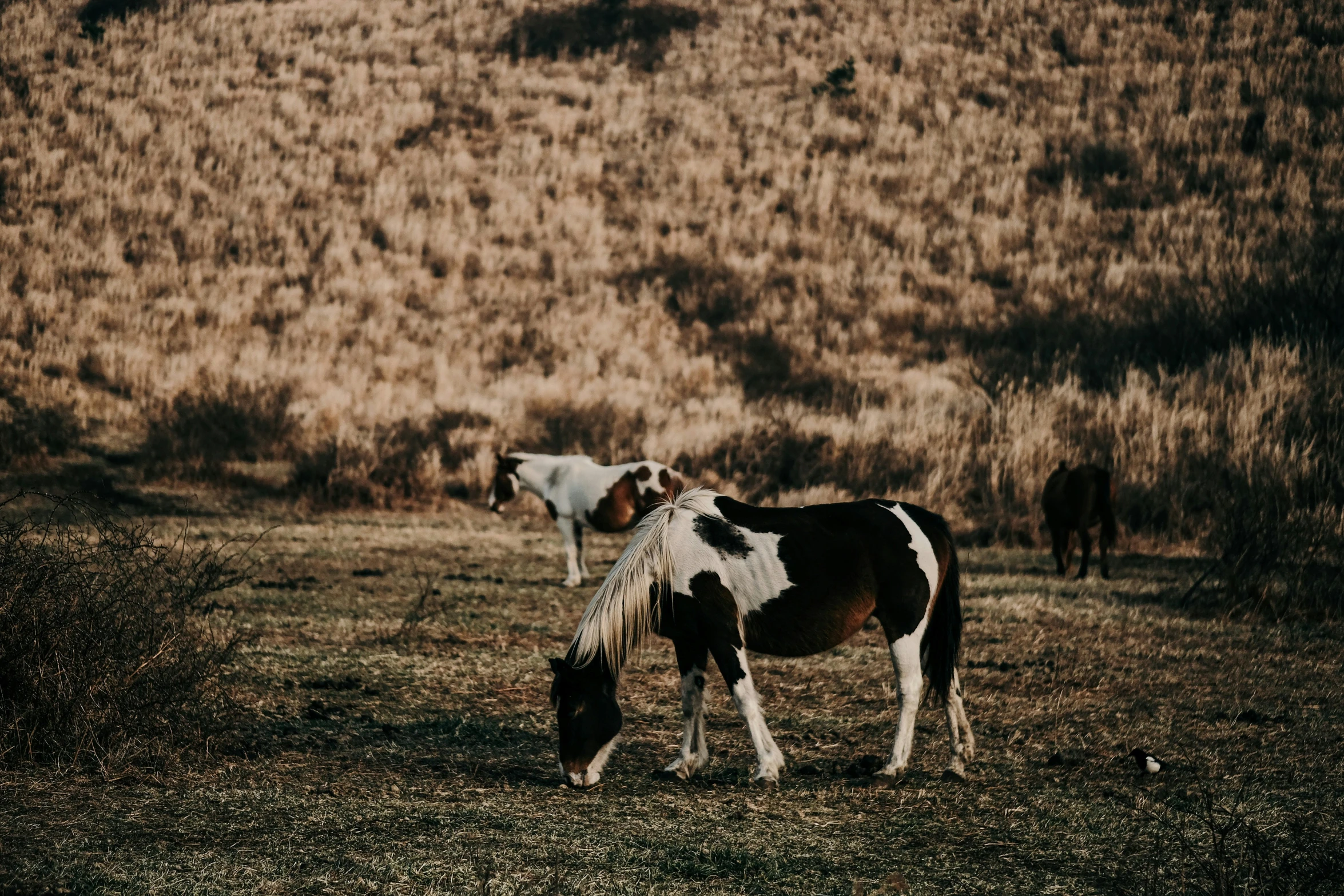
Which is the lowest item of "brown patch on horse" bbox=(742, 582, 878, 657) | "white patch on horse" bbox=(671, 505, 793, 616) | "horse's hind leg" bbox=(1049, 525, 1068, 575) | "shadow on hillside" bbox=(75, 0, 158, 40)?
"horse's hind leg" bbox=(1049, 525, 1068, 575)

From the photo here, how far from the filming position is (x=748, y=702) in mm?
6227

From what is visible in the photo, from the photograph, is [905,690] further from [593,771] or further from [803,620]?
[593,771]

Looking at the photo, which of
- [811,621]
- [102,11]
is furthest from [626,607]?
[102,11]

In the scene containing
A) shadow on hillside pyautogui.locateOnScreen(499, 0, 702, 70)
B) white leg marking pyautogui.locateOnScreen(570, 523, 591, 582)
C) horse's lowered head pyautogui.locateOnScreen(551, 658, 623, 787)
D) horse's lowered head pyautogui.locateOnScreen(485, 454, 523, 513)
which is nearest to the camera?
horse's lowered head pyautogui.locateOnScreen(551, 658, 623, 787)

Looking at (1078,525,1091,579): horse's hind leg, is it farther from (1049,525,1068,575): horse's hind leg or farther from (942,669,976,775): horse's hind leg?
(942,669,976,775): horse's hind leg

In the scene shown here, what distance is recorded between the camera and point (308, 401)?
2622 centimetres

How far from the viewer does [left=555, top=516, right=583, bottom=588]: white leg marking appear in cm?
1388

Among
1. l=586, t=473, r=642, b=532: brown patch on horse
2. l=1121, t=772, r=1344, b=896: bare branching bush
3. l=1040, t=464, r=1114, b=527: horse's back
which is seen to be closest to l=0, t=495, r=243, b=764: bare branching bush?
l=1121, t=772, r=1344, b=896: bare branching bush

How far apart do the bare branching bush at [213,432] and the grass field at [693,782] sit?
36.4 feet

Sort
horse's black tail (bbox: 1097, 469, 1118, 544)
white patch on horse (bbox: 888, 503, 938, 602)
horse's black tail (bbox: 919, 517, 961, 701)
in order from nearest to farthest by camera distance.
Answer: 1. white patch on horse (bbox: 888, 503, 938, 602)
2. horse's black tail (bbox: 919, 517, 961, 701)
3. horse's black tail (bbox: 1097, 469, 1118, 544)

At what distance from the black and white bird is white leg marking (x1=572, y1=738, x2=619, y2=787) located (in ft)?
10.4

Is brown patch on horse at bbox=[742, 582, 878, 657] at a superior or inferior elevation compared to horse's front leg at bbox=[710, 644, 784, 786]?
superior

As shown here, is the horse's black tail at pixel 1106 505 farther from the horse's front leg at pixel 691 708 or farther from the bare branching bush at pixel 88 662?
the bare branching bush at pixel 88 662

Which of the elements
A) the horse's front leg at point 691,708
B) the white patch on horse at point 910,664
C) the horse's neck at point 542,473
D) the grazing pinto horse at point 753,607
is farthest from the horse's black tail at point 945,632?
the horse's neck at point 542,473
